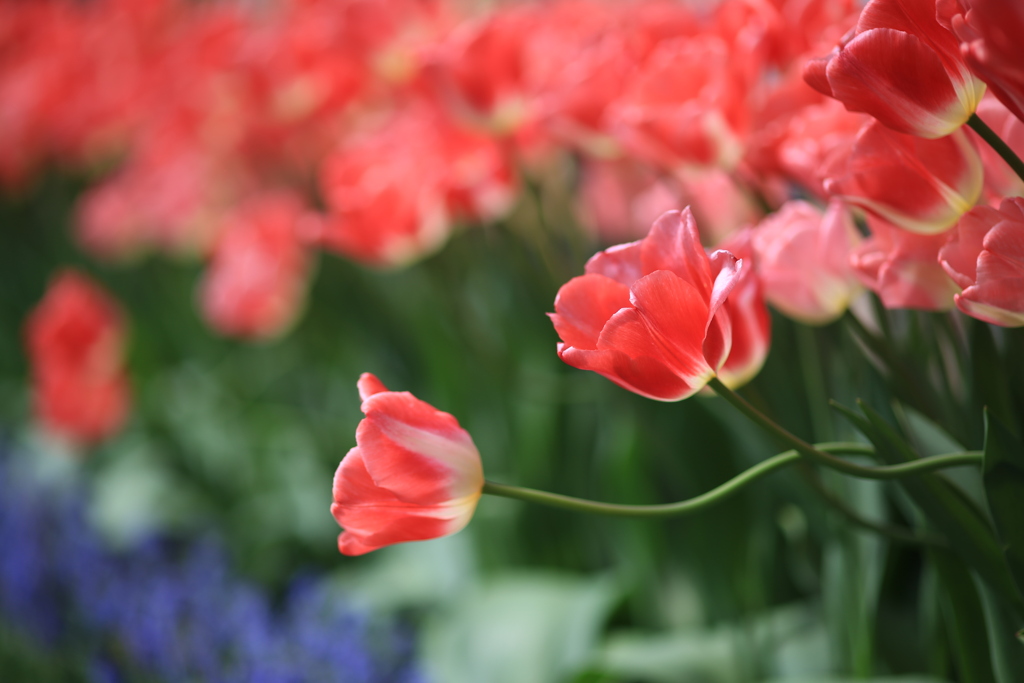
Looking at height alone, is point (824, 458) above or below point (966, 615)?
above

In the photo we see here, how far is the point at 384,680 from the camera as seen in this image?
1.91 feet

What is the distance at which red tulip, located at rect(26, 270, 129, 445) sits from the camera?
0.93 metres

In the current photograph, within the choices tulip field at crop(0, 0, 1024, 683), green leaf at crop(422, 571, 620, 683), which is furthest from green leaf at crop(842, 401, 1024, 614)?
green leaf at crop(422, 571, 620, 683)

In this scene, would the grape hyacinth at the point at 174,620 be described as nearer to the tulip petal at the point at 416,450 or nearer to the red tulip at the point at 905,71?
the tulip petal at the point at 416,450

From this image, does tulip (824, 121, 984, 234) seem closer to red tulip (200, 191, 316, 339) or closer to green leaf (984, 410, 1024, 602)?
green leaf (984, 410, 1024, 602)

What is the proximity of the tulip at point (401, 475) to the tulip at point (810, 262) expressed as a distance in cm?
15

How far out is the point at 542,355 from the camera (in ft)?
2.46

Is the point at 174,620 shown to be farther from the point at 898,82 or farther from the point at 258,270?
the point at 898,82

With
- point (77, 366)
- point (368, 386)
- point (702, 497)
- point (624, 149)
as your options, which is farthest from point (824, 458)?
point (77, 366)

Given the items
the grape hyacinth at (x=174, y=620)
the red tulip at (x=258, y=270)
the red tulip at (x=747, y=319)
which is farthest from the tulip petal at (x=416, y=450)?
the red tulip at (x=258, y=270)

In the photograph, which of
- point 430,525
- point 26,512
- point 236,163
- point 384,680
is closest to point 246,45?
point 236,163

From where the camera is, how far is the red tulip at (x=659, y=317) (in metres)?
0.25

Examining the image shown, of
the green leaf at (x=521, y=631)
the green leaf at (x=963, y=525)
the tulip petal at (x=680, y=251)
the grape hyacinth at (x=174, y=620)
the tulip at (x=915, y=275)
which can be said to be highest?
the tulip petal at (x=680, y=251)

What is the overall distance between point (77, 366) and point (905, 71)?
938 millimetres
